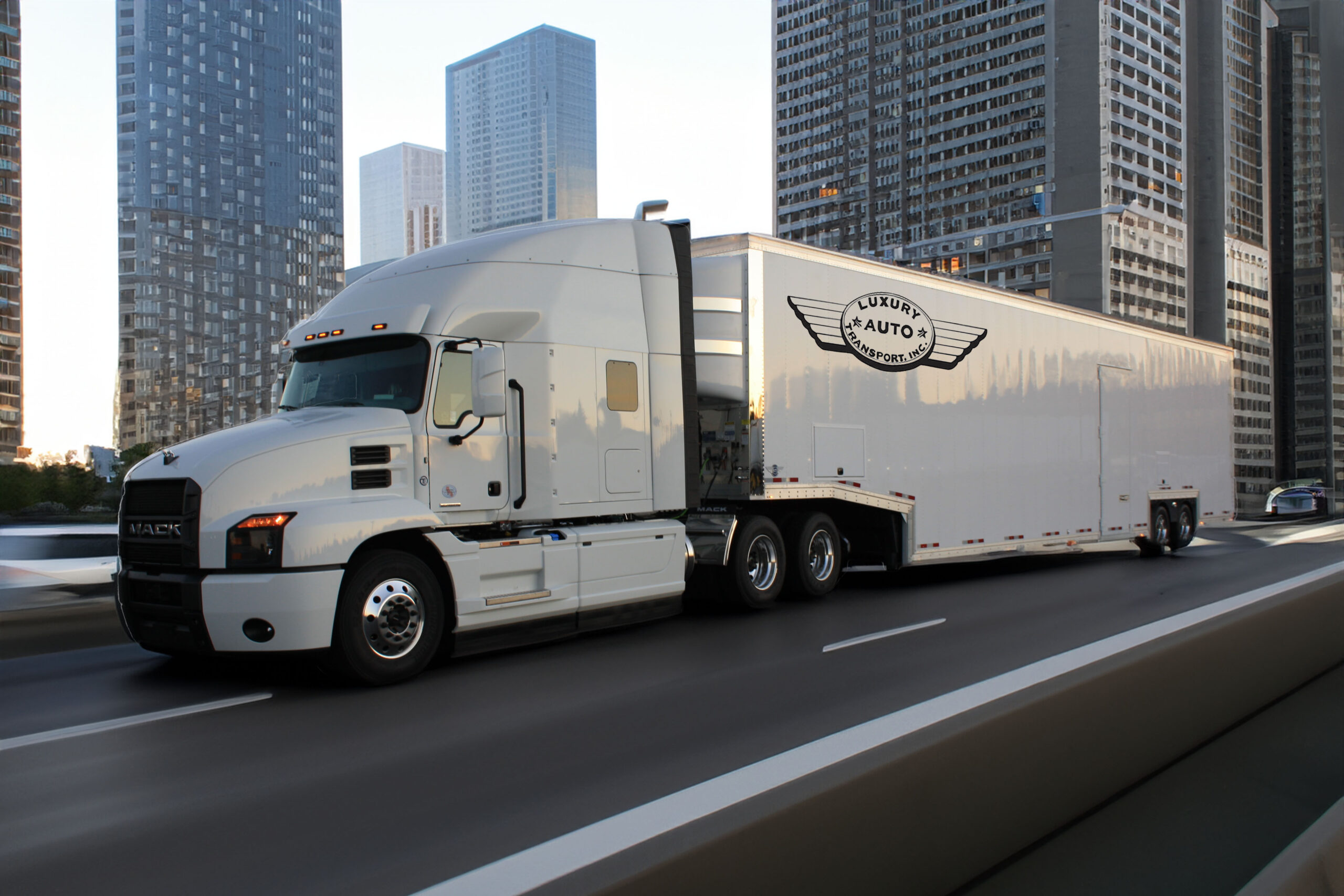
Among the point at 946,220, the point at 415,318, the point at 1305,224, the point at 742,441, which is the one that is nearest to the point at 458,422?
the point at 415,318

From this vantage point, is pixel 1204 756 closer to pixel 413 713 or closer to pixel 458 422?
pixel 413 713

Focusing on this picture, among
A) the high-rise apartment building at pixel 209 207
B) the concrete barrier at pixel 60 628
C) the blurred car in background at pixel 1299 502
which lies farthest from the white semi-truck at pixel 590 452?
→ the high-rise apartment building at pixel 209 207

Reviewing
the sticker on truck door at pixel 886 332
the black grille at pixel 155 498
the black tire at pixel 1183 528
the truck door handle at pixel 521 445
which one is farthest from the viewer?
the black tire at pixel 1183 528

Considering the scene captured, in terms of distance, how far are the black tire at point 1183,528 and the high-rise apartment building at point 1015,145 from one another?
121 m

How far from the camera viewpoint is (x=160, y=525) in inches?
290

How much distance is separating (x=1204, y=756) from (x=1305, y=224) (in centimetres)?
20721

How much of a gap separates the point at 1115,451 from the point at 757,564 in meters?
8.82

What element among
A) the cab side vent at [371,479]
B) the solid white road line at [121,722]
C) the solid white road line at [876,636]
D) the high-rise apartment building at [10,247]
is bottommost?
the solid white road line at [876,636]

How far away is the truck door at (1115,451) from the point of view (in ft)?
56.0

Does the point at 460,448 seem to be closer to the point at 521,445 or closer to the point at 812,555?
the point at 521,445

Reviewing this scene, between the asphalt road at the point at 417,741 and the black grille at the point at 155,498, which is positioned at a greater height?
the black grille at the point at 155,498

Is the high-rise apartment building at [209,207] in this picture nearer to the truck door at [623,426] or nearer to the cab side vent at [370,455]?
the truck door at [623,426]

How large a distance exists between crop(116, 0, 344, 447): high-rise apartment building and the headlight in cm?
16834

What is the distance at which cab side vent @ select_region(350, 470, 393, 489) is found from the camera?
761 cm
